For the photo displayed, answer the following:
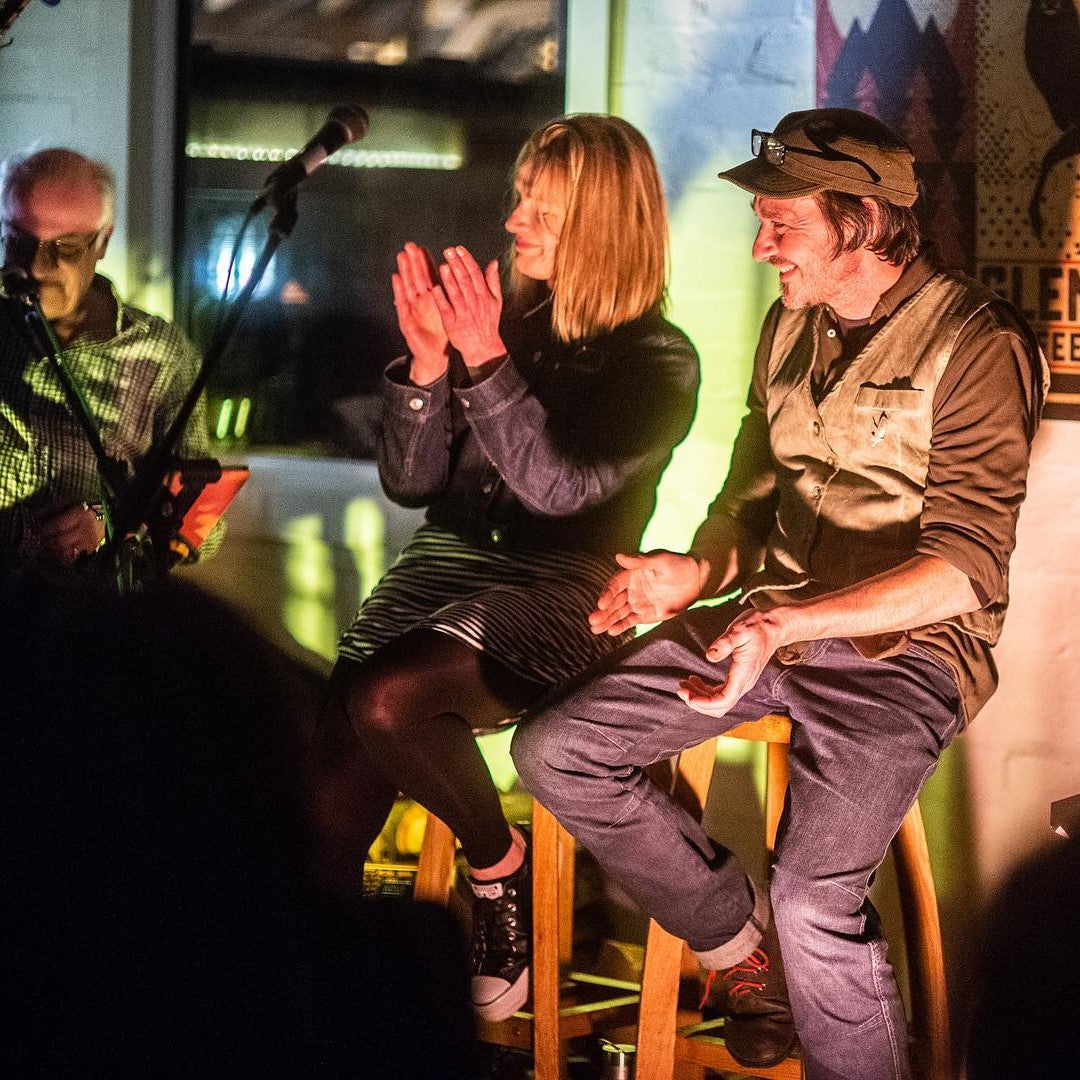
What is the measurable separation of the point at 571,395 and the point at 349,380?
0.97m

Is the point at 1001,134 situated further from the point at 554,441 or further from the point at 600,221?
the point at 554,441

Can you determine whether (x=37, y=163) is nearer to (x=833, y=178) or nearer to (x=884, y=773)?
(x=833, y=178)

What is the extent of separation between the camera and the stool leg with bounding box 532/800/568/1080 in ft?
7.13

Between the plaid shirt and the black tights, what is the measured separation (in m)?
0.77

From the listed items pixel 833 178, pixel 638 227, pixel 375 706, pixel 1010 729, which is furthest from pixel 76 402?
pixel 1010 729

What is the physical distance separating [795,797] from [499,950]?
0.58 meters

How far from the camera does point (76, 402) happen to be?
2.13 m

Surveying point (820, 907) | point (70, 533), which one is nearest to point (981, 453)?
point (820, 907)

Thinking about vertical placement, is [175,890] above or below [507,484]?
below

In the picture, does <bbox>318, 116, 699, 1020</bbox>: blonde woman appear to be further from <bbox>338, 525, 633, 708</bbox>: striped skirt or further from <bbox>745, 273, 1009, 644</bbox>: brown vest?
<bbox>745, 273, 1009, 644</bbox>: brown vest

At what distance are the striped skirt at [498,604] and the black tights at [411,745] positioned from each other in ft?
0.13

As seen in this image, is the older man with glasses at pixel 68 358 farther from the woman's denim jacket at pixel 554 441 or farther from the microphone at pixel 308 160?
the microphone at pixel 308 160

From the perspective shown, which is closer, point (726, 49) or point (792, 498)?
point (792, 498)

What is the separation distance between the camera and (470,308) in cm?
211
